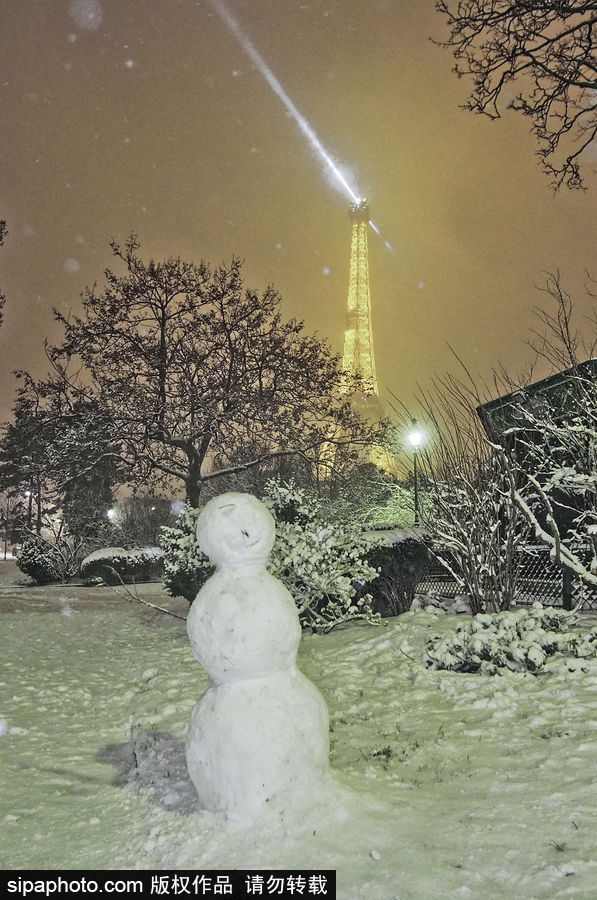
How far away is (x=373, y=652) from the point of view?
289 inches

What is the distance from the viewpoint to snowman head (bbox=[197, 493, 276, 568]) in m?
3.44

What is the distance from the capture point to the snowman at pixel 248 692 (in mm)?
3189

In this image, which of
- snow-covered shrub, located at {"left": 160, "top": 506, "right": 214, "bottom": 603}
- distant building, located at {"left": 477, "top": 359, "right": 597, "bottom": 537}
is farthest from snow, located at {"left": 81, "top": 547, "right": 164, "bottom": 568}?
distant building, located at {"left": 477, "top": 359, "right": 597, "bottom": 537}

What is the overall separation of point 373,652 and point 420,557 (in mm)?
3989

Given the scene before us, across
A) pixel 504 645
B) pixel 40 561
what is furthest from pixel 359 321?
pixel 504 645

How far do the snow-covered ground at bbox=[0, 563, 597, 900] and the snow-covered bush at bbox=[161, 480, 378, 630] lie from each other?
4.26ft

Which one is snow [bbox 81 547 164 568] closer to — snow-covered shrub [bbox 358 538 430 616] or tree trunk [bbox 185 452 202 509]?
tree trunk [bbox 185 452 202 509]

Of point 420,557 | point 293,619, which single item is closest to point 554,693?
point 293,619

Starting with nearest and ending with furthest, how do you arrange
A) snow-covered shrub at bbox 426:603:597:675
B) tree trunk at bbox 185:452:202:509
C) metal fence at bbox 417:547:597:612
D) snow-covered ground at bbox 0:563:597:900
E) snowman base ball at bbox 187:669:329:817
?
snow-covered ground at bbox 0:563:597:900 → snowman base ball at bbox 187:669:329:817 → snow-covered shrub at bbox 426:603:597:675 → metal fence at bbox 417:547:597:612 → tree trunk at bbox 185:452:202:509

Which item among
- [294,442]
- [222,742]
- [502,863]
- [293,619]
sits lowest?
[502,863]

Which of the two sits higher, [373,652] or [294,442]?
[294,442]

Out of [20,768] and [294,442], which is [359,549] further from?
[294,442]

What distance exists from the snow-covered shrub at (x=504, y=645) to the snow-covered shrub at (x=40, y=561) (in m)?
18.9

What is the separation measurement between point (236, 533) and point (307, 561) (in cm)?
571
